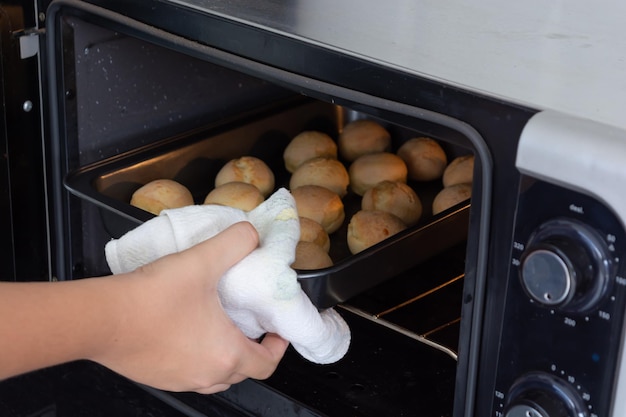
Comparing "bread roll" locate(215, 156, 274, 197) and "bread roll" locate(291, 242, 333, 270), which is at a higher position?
"bread roll" locate(215, 156, 274, 197)

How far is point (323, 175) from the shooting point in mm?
1287

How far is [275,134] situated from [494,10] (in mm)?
439

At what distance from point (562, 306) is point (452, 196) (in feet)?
1.58

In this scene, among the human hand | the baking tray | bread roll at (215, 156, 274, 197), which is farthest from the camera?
bread roll at (215, 156, 274, 197)

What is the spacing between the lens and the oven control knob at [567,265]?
71 centimetres

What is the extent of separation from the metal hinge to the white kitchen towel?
358mm

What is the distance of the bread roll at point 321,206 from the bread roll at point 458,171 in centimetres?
15

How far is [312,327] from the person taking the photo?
0.86m

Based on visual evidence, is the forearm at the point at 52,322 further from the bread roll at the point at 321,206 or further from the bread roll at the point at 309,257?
the bread roll at the point at 321,206

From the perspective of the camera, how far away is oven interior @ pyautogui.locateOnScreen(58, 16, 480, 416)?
1.04 meters

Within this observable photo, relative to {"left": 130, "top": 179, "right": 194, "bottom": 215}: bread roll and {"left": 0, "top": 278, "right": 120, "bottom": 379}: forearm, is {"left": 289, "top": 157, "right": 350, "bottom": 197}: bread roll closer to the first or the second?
{"left": 130, "top": 179, "right": 194, "bottom": 215}: bread roll

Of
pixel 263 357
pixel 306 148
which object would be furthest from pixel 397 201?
pixel 263 357

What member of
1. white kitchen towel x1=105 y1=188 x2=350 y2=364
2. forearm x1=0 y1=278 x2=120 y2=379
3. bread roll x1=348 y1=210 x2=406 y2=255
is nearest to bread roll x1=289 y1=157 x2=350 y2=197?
bread roll x1=348 y1=210 x2=406 y2=255

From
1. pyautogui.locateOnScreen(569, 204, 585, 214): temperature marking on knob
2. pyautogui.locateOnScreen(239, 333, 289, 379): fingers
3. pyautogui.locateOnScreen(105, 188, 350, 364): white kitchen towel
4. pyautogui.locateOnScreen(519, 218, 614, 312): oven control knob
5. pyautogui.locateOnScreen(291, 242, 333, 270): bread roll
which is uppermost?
pyautogui.locateOnScreen(569, 204, 585, 214): temperature marking on knob
